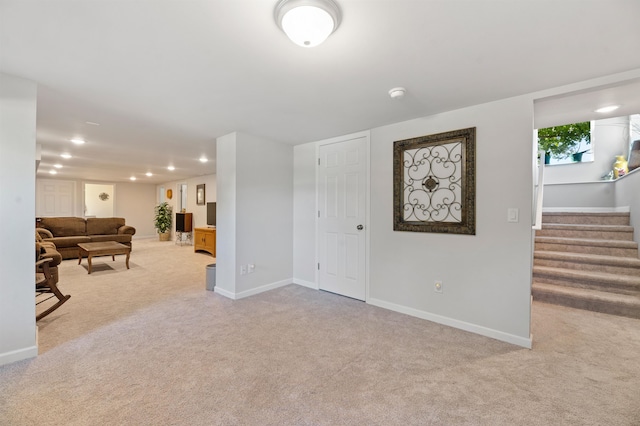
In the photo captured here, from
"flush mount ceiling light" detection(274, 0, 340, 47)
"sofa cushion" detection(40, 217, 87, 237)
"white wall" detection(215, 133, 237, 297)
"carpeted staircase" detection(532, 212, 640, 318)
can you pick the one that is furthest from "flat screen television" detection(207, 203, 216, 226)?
"carpeted staircase" detection(532, 212, 640, 318)

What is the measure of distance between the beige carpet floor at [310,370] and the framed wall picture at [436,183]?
3.44 ft

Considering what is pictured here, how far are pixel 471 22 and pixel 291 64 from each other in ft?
3.59

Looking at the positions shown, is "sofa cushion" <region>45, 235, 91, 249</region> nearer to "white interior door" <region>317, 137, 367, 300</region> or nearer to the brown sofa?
the brown sofa

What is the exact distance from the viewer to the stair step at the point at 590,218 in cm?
396

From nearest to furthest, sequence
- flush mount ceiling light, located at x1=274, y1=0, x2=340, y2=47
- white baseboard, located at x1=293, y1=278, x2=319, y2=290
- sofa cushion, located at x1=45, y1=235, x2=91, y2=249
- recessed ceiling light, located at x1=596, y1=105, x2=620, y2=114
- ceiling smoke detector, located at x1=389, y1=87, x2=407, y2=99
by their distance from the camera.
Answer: flush mount ceiling light, located at x1=274, y1=0, x2=340, y2=47, ceiling smoke detector, located at x1=389, y1=87, x2=407, y2=99, recessed ceiling light, located at x1=596, y1=105, x2=620, y2=114, white baseboard, located at x1=293, y1=278, x2=319, y2=290, sofa cushion, located at x1=45, y1=235, x2=91, y2=249

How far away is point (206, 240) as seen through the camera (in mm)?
6547

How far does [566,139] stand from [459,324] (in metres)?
4.77

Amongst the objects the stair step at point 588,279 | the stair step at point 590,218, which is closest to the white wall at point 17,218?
the stair step at point 588,279

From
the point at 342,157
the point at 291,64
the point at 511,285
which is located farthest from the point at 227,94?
the point at 511,285

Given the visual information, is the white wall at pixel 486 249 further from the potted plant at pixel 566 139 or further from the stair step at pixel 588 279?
the potted plant at pixel 566 139

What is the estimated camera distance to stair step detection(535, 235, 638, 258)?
3516mm

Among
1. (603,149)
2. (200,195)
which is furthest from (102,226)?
(603,149)

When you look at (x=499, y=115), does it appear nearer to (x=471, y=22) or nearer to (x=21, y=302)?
(x=471, y=22)

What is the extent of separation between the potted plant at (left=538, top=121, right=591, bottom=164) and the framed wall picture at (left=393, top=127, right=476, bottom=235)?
3.76 meters
